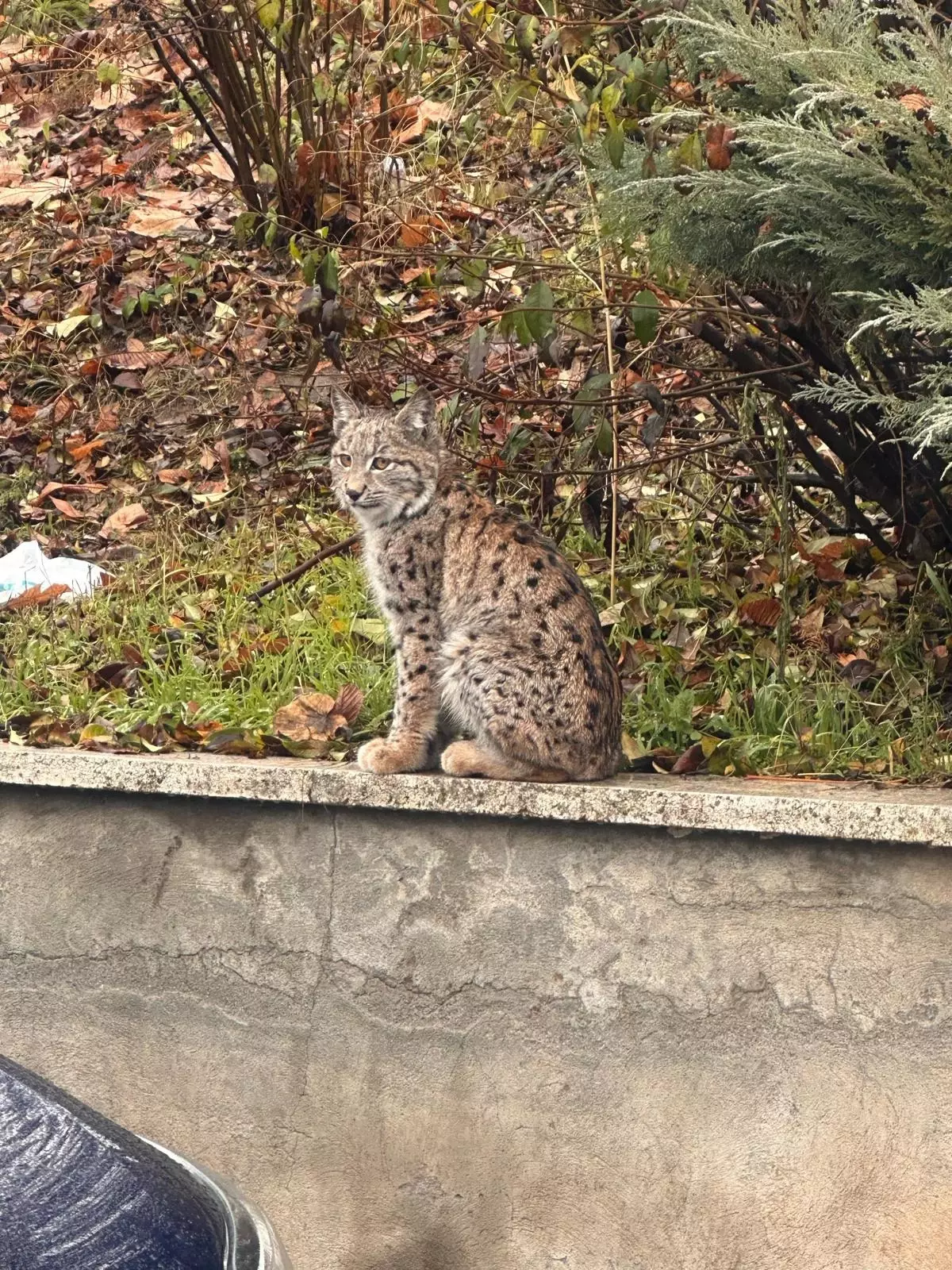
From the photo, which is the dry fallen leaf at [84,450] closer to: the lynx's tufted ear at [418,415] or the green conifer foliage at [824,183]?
the lynx's tufted ear at [418,415]

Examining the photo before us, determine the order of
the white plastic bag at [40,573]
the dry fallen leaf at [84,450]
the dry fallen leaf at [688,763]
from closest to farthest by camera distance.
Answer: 1. the dry fallen leaf at [688,763]
2. the white plastic bag at [40,573]
3. the dry fallen leaf at [84,450]

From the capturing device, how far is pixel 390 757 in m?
4.79

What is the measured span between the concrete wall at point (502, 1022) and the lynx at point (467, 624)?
286mm

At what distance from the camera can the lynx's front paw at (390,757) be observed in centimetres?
477

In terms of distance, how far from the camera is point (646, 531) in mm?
6578

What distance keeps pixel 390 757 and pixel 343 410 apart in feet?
4.34

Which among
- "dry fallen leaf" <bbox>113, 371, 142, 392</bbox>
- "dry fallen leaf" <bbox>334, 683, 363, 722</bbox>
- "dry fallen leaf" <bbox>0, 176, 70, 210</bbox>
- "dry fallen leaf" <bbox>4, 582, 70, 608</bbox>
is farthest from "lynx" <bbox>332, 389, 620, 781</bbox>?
"dry fallen leaf" <bbox>0, 176, 70, 210</bbox>

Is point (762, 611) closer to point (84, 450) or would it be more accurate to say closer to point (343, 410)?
point (343, 410)

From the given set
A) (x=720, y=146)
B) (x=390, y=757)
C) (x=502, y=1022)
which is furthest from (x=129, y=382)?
(x=502, y=1022)

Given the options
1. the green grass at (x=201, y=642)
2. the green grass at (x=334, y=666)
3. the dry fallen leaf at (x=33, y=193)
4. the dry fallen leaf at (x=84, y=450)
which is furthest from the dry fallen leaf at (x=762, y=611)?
the dry fallen leaf at (x=33, y=193)

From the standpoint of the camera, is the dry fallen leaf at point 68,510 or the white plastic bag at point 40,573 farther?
the dry fallen leaf at point 68,510

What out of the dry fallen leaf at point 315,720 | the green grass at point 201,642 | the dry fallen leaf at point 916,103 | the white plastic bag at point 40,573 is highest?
the dry fallen leaf at point 916,103

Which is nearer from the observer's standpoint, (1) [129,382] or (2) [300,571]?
(2) [300,571]

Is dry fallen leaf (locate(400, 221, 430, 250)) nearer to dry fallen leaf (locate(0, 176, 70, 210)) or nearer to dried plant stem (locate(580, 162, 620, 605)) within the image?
dried plant stem (locate(580, 162, 620, 605))
